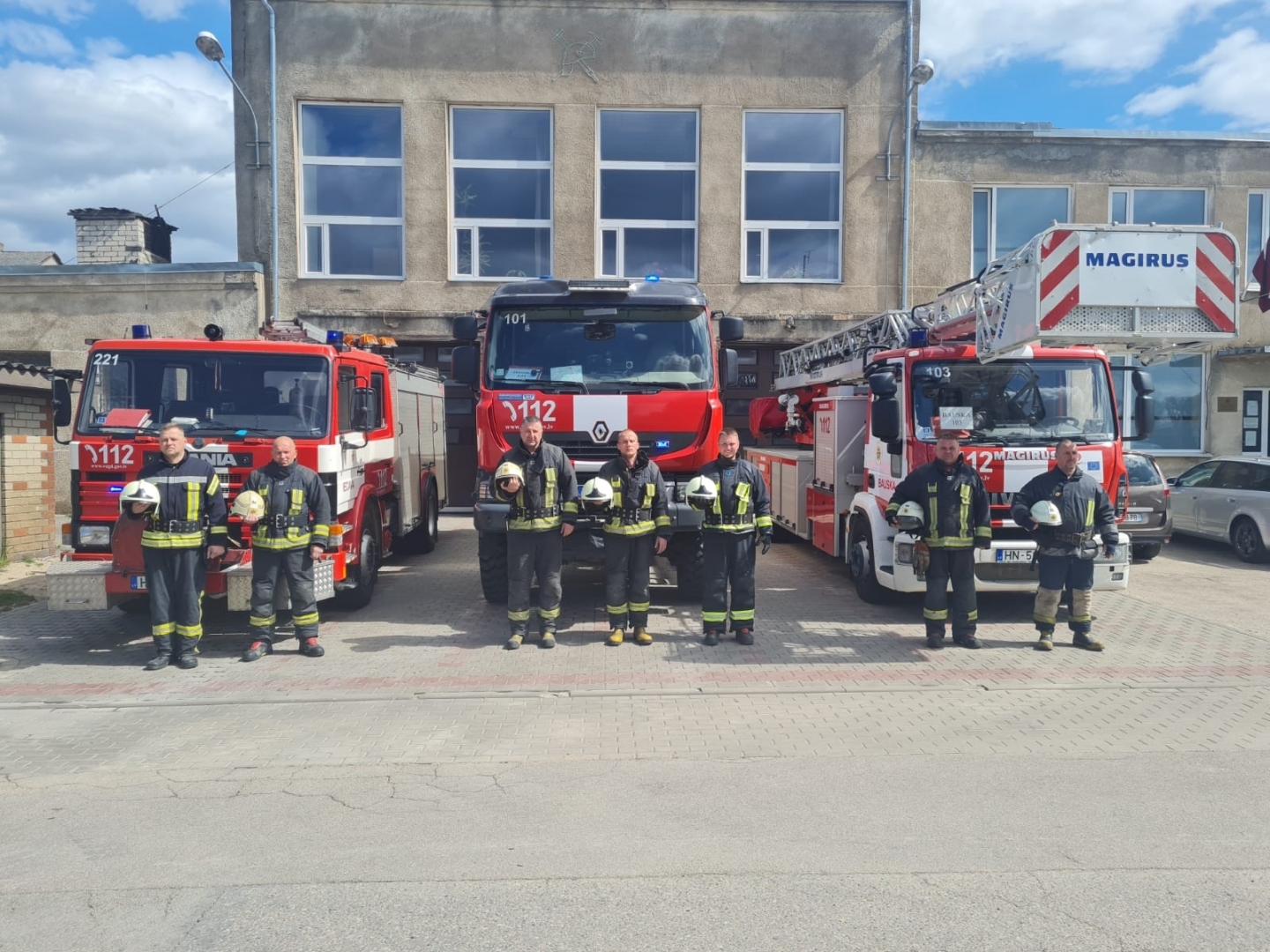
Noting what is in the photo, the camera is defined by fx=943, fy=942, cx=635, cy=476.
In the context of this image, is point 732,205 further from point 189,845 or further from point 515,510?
point 189,845

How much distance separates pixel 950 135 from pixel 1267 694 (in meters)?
13.0

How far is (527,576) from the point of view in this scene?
8.17 metres

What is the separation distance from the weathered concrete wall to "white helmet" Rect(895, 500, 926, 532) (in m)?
9.43

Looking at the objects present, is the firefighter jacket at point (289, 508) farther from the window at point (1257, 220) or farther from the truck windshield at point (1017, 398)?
the window at point (1257, 220)

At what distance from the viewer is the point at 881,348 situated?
10.3 metres

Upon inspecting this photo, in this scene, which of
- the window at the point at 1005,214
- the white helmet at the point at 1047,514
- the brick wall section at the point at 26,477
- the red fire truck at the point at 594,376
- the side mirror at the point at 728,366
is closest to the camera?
the white helmet at the point at 1047,514

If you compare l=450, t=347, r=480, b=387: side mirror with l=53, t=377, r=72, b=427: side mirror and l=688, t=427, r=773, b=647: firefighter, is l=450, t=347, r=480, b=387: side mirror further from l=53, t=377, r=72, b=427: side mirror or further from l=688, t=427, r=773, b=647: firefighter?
l=53, t=377, r=72, b=427: side mirror

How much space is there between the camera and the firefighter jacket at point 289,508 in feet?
24.6

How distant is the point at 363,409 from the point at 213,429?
4.88 ft

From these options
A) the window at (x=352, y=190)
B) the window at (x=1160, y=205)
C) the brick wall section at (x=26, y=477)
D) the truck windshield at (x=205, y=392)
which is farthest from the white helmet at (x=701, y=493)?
the window at (x=1160, y=205)

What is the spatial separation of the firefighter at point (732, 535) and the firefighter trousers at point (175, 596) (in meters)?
4.04

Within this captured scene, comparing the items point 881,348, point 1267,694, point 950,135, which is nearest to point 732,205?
point 950,135

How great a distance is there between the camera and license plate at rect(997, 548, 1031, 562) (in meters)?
8.52

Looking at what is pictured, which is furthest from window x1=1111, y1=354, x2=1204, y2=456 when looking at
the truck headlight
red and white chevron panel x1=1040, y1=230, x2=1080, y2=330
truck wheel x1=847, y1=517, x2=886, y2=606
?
the truck headlight
